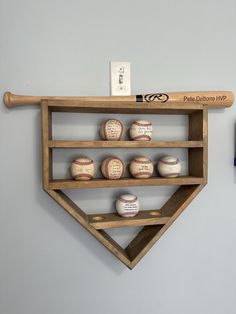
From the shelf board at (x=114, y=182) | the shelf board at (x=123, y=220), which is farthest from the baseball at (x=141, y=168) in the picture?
the shelf board at (x=123, y=220)

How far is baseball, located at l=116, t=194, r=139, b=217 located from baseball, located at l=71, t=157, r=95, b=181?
137 millimetres

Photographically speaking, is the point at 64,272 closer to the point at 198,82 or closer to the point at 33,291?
the point at 33,291

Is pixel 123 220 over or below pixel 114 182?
below

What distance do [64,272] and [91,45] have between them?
0.79 meters

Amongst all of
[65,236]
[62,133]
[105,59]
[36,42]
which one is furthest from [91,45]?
[65,236]

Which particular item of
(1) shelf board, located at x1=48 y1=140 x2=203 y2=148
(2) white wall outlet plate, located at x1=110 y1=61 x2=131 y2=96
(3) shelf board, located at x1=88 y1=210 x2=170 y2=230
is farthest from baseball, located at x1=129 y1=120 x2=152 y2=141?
(3) shelf board, located at x1=88 y1=210 x2=170 y2=230

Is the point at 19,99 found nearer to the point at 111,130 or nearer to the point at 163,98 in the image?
the point at 111,130

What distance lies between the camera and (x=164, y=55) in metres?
0.94

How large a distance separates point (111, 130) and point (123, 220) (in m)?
0.29

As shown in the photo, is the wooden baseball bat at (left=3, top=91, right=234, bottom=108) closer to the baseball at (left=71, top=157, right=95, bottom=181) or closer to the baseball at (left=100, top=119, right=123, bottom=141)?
the baseball at (left=100, top=119, right=123, bottom=141)

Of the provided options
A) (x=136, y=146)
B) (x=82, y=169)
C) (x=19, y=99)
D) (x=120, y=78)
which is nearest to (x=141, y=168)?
(x=136, y=146)

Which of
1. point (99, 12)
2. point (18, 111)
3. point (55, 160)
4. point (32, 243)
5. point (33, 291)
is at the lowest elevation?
point (33, 291)

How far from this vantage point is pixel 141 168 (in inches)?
33.0

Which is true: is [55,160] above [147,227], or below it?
above
